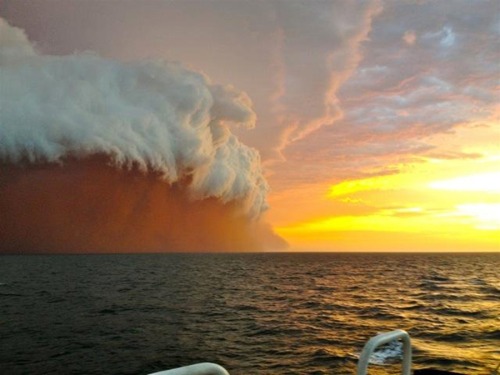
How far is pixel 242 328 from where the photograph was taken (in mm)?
33344

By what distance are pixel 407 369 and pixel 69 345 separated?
28.2m

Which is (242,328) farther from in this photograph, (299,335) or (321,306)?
(321,306)

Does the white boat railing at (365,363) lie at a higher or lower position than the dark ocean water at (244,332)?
higher

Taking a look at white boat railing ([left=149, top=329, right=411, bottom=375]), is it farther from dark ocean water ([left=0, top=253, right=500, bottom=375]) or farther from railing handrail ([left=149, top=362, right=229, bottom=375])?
dark ocean water ([left=0, top=253, right=500, bottom=375])

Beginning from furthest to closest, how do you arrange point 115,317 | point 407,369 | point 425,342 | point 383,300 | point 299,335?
point 383,300 → point 115,317 → point 299,335 → point 425,342 → point 407,369

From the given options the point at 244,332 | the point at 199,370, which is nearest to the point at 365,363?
the point at 199,370

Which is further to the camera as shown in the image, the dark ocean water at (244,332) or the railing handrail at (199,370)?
the dark ocean water at (244,332)

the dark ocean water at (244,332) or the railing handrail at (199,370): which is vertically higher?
the railing handrail at (199,370)

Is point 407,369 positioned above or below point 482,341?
above

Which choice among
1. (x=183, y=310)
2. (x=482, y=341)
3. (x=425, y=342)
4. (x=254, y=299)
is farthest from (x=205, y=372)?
(x=254, y=299)

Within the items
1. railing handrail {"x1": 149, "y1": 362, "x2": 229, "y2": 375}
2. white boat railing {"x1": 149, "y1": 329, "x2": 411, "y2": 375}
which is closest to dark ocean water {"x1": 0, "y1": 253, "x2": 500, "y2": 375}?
white boat railing {"x1": 149, "y1": 329, "x2": 411, "y2": 375}

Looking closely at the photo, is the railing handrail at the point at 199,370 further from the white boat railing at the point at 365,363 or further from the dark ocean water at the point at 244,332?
the dark ocean water at the point at 244,332

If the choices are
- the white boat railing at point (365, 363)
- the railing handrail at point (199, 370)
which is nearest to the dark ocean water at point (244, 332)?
the white boat railing at point (365, 363)

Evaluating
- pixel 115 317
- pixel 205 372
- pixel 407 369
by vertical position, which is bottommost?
pixel 115 317
